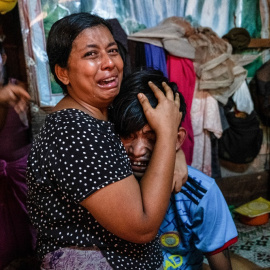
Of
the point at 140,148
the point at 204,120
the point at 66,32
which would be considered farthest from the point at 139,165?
the point at 204,120

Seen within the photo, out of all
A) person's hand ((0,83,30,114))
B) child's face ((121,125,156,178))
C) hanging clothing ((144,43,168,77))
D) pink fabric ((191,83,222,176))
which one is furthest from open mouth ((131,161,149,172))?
pink fabric ((191,83,222,176))

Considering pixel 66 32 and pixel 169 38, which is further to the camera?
pixel 169 38

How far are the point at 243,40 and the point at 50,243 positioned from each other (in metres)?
3.07

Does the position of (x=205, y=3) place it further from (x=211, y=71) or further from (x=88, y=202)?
(x=88, y=202)

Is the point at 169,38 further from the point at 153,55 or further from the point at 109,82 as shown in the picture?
the point at 109,82

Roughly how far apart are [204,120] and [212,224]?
1.99 meters

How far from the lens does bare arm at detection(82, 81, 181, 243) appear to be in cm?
86

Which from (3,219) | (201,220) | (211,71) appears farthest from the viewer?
(211,71)

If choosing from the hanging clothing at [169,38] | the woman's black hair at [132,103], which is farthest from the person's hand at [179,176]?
the hanging clothing at [169,38]

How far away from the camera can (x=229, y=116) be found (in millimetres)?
3400

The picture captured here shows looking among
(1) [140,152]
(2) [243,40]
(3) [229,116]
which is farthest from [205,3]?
(1) [140,152]

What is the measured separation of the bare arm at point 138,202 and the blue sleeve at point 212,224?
1.72 ft

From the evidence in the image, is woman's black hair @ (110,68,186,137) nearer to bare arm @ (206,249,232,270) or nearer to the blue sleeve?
the blue sleeve

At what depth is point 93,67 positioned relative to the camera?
103 centimetres
